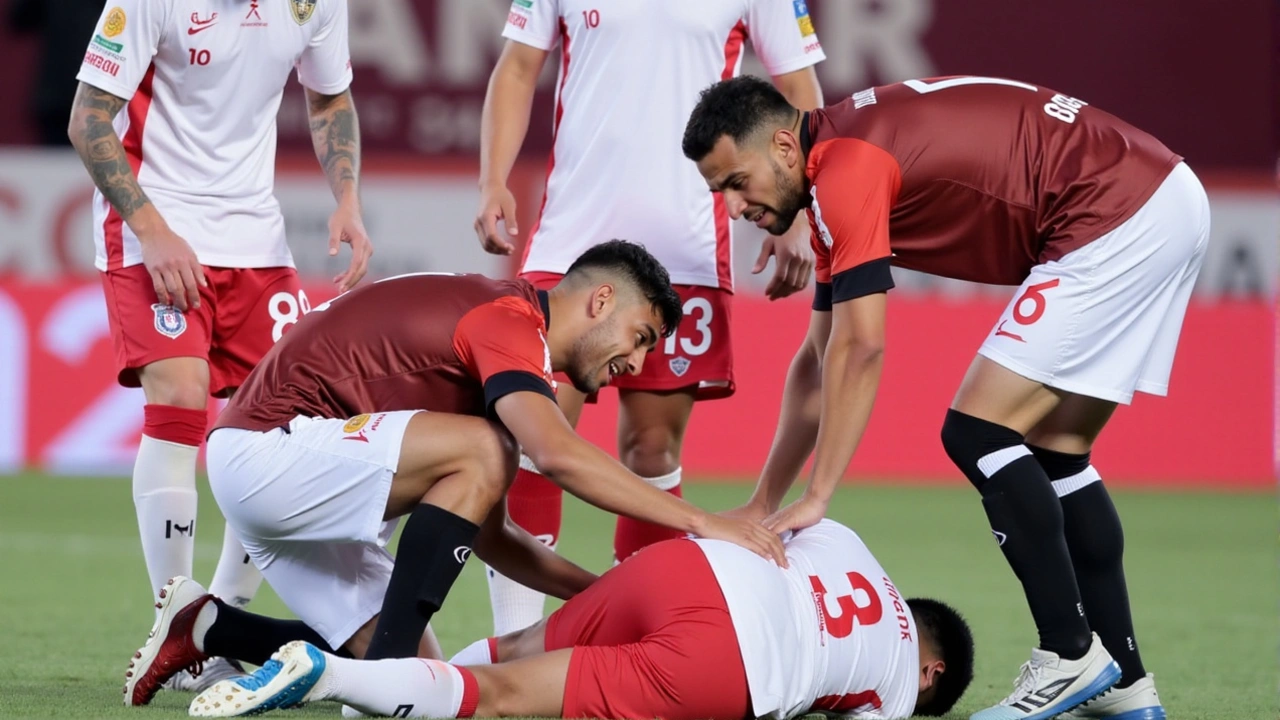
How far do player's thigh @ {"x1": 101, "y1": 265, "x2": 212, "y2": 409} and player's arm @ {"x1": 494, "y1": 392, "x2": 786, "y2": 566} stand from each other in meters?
1.15

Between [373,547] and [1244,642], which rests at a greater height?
[373,547]

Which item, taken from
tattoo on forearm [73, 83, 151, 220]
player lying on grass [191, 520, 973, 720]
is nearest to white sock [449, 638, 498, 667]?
player lying on grass [191, 520, 973, 720]

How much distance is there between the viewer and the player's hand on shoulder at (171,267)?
441cm

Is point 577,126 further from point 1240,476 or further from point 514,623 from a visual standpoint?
point 1240,476

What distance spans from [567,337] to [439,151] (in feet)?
31.1

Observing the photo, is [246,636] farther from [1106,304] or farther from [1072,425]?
[1106,304]

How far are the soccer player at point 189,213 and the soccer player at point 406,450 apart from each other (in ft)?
1.35

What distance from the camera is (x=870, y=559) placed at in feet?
13.1

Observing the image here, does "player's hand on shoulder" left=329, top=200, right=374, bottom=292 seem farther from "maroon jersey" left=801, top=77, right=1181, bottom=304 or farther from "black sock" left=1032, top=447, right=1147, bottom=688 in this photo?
"black sock" left=1032, top=447, right=1147, bottom=688

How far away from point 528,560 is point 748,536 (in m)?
0.66

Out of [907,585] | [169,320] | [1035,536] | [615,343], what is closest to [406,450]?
[615,343]

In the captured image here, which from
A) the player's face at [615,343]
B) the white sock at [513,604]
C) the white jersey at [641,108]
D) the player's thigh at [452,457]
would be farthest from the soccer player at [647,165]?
the player's thigh at [452,457]

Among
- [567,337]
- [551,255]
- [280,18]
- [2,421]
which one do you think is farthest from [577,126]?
[2,421]

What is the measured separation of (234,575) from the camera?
186 inches
